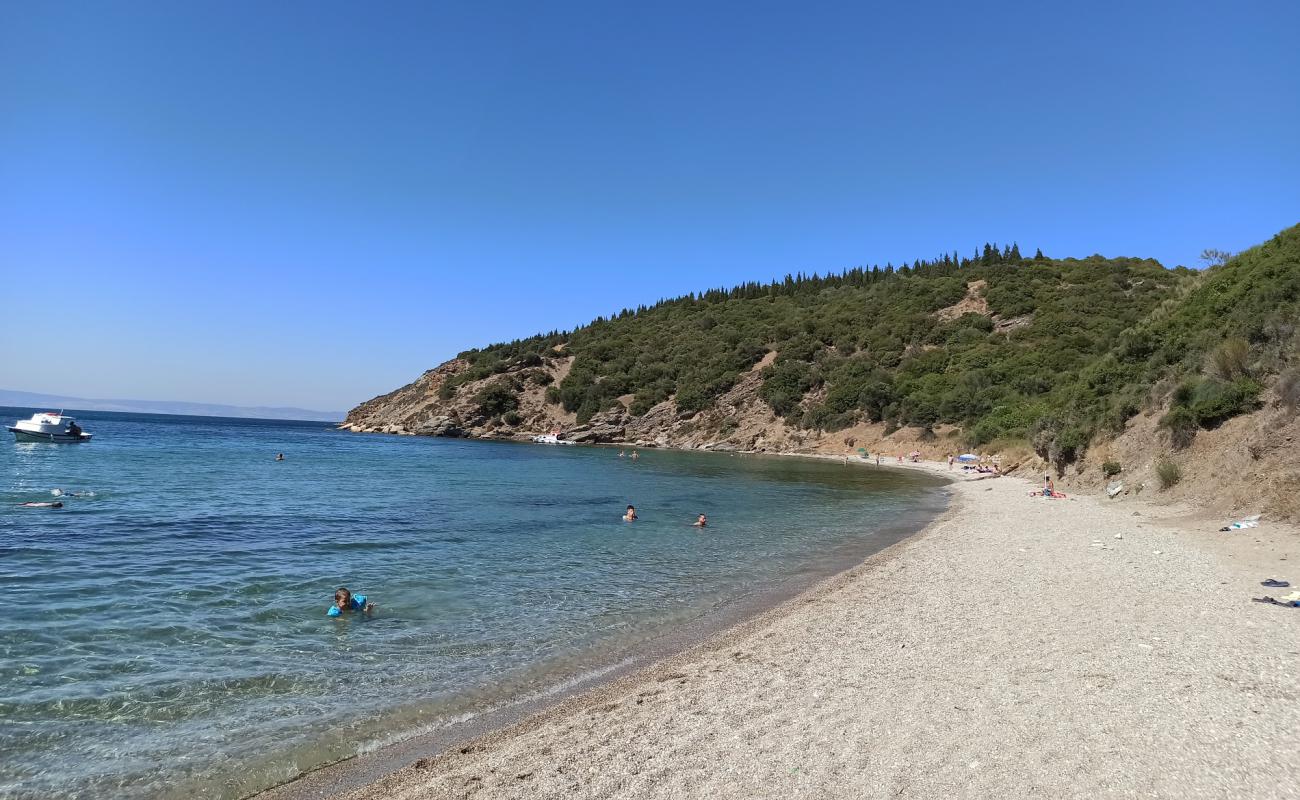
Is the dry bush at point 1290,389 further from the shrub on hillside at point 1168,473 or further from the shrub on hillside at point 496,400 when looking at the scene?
the shrub on hillside at point 496,400

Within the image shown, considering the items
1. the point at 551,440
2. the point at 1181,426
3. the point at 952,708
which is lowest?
the point at 952,708

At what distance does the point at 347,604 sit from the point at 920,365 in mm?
68387

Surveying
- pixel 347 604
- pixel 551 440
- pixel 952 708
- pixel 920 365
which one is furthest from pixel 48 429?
pixel 920 365

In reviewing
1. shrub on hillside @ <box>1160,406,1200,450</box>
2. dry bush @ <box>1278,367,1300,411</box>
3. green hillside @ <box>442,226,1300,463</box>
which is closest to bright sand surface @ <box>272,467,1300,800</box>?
dry bush @ <box>1278,367,1300,411</box>

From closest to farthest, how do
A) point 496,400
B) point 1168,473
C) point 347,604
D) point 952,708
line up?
point 952,708 → point 347,604 → point 1168,473 → point 496,400

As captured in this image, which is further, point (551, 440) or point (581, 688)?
point (551, 440)

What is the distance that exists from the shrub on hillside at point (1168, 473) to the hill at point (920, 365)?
779mm

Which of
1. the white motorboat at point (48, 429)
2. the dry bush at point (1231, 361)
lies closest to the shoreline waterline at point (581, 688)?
the dry bush at point (1231, 361)

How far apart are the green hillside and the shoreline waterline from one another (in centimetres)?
1557

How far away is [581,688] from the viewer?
26.5 feet

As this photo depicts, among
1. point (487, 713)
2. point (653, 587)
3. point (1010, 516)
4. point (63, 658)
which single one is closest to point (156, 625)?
point (63, 658)

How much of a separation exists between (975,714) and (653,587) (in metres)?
7.79

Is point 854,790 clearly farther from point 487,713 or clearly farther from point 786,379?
point 786,379

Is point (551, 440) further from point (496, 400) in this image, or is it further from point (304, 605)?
point (304, 605)
